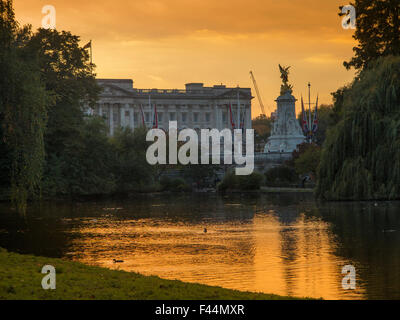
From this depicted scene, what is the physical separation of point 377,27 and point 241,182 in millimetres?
37725

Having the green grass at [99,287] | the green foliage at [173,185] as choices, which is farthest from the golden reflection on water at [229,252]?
the green foliage at [173,185]

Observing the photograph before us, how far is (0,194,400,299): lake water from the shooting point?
23562 mm

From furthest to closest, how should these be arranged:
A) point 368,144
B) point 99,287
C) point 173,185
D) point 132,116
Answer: point 132,116 < point 173,185 < point 368,144 < point 99,287

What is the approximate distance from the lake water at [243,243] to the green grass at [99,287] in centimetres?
256

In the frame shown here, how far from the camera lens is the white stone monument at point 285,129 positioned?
402 feet

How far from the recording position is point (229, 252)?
30.6 metres

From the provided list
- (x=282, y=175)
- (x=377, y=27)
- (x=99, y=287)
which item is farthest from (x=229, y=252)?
(x=282, y=175)

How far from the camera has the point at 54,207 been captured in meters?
62.8

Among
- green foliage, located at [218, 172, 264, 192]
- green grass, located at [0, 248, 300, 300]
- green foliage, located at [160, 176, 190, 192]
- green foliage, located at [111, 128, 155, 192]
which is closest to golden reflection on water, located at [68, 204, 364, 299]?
green grass, located at [0, 248, 300, 300]

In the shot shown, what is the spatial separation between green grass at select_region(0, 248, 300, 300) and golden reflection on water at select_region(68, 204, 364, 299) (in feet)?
8.21

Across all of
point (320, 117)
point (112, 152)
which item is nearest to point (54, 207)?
point (112, 152)

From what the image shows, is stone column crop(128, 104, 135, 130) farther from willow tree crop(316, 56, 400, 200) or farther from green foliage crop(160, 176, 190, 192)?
willow tree crop(316, 56, 400, 200)

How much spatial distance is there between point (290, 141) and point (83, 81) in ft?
172

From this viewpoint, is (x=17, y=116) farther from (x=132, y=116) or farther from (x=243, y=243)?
(x=132, y=116)
